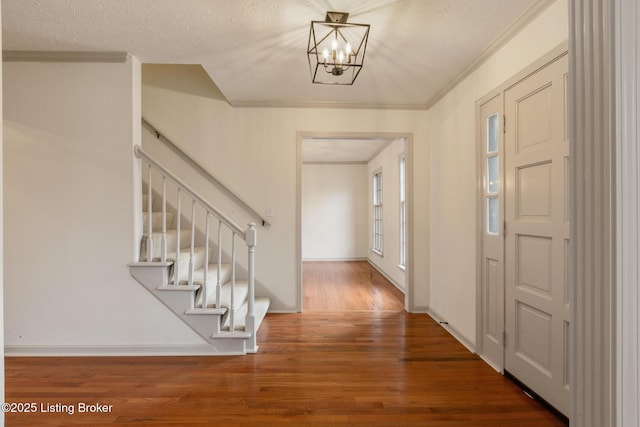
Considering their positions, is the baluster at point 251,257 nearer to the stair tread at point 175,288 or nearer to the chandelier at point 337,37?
the stair tread at point 175,288

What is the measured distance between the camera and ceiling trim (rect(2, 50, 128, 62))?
99.0 inches

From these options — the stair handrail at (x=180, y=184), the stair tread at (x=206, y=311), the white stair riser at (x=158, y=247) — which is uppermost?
the stair handrail at (x=180, y=184)

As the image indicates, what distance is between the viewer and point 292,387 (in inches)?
85.0

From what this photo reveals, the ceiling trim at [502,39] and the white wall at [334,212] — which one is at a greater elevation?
the ceiling trim at [502,39]

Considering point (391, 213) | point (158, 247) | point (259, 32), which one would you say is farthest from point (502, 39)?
point (391, 213)

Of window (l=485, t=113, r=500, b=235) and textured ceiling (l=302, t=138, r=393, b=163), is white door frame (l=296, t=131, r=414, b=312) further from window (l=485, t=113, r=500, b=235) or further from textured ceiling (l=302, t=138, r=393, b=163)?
textured ceiling (l=302, t=138, r=393, b=163)

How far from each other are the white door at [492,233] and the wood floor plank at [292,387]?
0.22 m

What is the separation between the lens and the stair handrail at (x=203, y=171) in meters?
3.56

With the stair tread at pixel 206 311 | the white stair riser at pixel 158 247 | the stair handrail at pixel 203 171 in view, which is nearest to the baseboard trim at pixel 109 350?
the stair tread at pixel 206 311

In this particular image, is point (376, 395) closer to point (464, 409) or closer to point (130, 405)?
point (464, 409)

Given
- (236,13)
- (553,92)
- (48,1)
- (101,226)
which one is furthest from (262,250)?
(553,92)

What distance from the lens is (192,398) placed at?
79.9 inches

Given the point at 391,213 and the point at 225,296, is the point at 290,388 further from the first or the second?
the point at 391,213

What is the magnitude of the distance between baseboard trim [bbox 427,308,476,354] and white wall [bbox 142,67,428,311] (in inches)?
7.7
